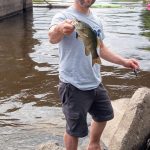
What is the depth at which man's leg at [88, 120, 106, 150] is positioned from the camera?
4832 millimetres

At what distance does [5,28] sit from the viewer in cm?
2150

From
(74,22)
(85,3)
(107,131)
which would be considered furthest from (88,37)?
(107,131)

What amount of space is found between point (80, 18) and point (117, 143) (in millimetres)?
1768

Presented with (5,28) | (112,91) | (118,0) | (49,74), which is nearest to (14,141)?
(112,91)

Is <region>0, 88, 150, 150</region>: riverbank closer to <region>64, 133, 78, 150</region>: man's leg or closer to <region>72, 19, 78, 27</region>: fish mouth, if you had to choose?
<region>64, 133, 78, 150</region>: man's leg

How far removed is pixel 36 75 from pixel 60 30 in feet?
24.0

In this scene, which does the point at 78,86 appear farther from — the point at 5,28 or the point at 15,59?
the point at 5,28

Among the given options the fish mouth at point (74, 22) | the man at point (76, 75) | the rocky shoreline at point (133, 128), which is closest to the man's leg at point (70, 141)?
the man at point (76, 75)

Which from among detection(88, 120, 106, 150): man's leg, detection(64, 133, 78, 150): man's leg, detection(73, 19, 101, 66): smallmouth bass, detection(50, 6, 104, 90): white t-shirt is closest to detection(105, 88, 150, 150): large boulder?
detection(88, 120, 106, 150): man's leg

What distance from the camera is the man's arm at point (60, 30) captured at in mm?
3795

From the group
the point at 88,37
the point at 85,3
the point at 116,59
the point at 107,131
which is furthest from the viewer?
the point at 107,131

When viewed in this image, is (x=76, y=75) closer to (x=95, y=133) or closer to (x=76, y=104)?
(x=76, y=104)

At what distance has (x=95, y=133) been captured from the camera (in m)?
4.90

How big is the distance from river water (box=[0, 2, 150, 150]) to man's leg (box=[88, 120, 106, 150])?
5.08ft
